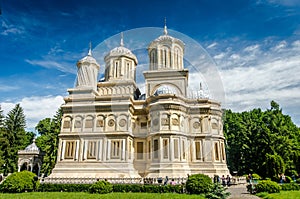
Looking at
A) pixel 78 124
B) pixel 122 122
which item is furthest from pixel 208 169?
pixel 78 124

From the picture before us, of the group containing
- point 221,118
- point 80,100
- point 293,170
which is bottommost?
point 293,170

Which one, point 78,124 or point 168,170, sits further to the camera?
point 78,124

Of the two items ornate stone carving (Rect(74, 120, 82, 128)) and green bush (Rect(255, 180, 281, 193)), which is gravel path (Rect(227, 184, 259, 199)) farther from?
→ ornate stone carving (Rect(74, 120, 82, 128))

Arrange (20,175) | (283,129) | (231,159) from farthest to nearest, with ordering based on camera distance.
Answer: (231,159) < (283,129) < (20,175)

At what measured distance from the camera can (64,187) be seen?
52.7ft

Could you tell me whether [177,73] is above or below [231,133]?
above

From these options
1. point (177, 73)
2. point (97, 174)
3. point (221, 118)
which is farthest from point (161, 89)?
point (97, 174)

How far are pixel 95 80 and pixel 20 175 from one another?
15523 mm

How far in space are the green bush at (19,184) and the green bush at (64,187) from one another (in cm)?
59

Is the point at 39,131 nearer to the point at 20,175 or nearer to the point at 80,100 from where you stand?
the point at 80,100

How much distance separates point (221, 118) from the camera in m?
26.7

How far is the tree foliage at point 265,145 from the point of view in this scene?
2709 centimetres

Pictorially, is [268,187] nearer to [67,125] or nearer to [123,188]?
[123,188]

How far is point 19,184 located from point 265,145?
27.1 meters
